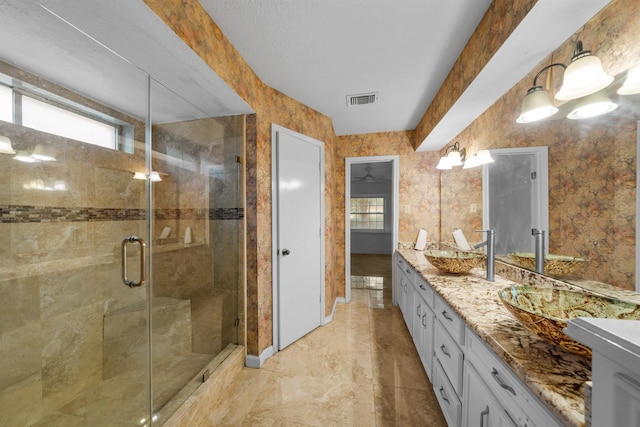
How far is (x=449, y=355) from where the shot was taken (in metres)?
1.37

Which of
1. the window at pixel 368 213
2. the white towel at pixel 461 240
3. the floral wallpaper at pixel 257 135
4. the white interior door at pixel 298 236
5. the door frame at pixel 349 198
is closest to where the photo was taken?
the floral wallpaper at pixel 257 135

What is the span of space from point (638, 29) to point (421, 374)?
2294 millimetres

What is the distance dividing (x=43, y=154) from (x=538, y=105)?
290 centimetres

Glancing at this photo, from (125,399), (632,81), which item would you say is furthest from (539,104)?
(125,399)

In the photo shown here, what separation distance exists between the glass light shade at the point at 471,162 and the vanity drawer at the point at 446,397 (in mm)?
1720

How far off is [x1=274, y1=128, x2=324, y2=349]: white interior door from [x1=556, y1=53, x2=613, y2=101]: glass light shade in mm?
1912

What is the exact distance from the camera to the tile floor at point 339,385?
4.98ft

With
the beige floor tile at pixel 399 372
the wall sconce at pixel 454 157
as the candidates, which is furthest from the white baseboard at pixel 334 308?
the wall sconce at pixel 454 157

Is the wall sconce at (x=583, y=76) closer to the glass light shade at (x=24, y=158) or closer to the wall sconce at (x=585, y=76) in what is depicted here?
the wall sconce at (x=585, y=76)

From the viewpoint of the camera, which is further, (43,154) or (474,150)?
(474,150)

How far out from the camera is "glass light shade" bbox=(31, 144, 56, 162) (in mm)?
1402

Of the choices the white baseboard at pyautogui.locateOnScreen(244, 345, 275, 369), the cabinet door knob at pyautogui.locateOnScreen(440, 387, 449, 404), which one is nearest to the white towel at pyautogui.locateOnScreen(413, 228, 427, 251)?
the cabinet door knob at pyautogui.locateOnScreen(440, 387, 449, 404)

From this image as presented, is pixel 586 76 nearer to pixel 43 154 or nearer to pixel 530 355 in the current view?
pixel 530 355

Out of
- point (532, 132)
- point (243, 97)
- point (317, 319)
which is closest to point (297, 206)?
point (243, 97)
